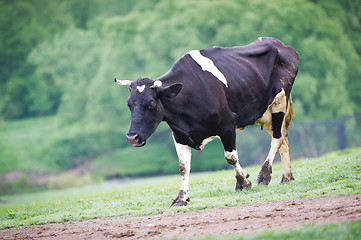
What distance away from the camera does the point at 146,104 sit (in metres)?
10.2

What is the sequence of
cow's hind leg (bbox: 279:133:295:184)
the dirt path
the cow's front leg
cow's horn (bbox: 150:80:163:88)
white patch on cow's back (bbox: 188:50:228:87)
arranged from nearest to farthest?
the dirt path
cow's horn (bbox: 150:80:163:88)
the cow's front leg
white patch on cow's back (bbox: 188:50:228:87)
cow's hind leg (bbox: 279:133:295:184)

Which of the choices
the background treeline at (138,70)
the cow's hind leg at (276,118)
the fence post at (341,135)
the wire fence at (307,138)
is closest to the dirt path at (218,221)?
the cow's hind leg at (276,118)

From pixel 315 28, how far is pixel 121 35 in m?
18.1

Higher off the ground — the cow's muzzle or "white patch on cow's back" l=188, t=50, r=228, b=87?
"white patch on cow's back" l=188, t=50, r=228, b=87

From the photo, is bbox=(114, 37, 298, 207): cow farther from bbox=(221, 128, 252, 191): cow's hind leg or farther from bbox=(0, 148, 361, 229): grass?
bbox=(0, 148, 361, 229): grass

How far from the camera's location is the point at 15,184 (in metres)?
46.2

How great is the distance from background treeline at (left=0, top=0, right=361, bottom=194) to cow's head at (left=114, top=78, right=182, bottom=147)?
2978 centimetres

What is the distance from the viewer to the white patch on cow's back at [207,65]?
434 inches

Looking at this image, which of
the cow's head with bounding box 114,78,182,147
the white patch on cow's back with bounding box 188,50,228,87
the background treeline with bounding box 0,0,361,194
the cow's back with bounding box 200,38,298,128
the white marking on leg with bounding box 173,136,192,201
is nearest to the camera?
the cow's head with bounding box 114,78,182,147

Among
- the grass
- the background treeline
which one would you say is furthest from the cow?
the background treeline

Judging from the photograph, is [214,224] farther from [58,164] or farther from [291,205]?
[58,164]

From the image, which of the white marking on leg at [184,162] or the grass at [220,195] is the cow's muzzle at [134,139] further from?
the grass at [220,195]

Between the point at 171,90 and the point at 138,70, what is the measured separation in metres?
37.9

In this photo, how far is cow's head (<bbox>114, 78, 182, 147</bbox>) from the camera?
10.1 meters
